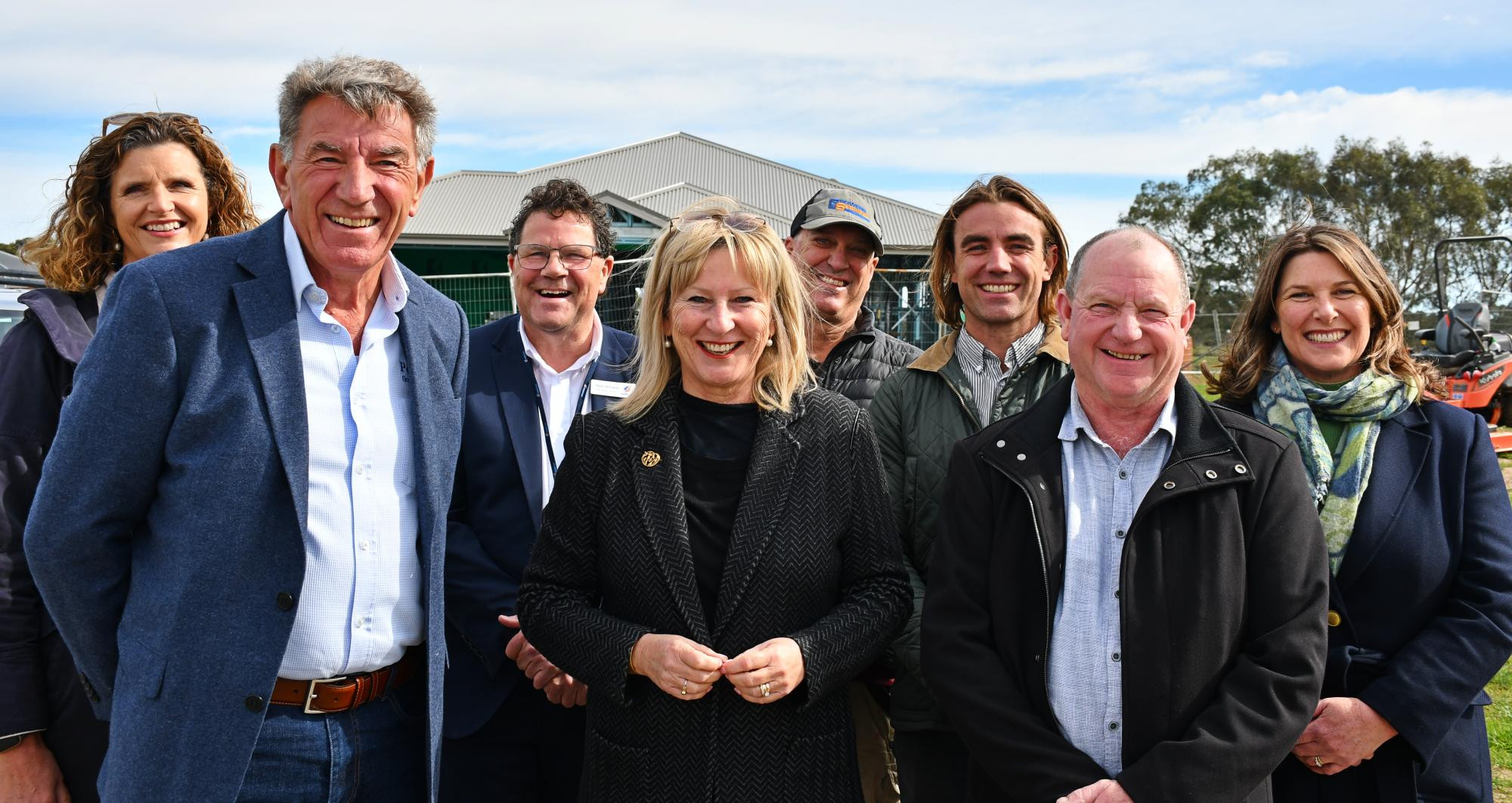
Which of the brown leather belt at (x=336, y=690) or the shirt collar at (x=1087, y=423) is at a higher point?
the shirt collar at (x=1087, y=423)

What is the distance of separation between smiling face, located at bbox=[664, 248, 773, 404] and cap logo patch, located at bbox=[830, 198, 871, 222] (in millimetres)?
1477

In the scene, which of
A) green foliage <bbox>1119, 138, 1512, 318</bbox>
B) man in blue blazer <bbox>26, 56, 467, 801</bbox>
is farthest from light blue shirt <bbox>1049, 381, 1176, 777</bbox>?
green foliage <bbox>1119, 138, 1512, 318</bbox>

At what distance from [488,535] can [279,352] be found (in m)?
1.06

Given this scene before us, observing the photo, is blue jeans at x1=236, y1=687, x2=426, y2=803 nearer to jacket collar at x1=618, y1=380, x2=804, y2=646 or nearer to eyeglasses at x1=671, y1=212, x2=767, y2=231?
jacket collar at x1=618, y1=380, x2=804, y2=646

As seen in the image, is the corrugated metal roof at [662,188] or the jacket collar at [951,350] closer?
the jacket collar at [951,350]

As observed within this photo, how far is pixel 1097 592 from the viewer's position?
235 cm

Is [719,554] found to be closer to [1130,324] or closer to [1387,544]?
[1130,324]

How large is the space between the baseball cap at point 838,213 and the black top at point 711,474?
4.98ft

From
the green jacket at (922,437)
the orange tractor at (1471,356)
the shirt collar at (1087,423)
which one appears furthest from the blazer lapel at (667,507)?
the orange tractor at (1471,356)

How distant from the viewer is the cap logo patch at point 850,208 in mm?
4008

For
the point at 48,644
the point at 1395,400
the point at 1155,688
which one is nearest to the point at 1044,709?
the point at 1155,688

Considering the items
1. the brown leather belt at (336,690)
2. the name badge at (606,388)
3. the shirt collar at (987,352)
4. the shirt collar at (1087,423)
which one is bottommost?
the brown leather belt at (336,690)

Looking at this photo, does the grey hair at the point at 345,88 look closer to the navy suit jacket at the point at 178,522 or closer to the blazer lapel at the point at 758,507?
the navy suit jacket at the point at 178,522

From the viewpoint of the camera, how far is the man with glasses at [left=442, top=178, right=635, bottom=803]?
120 inches
